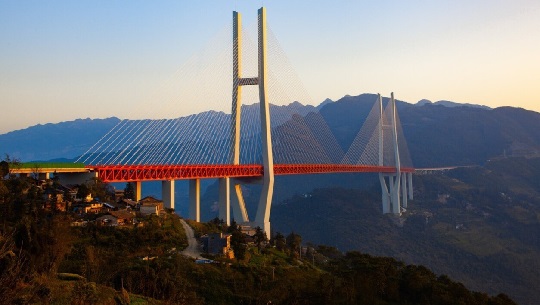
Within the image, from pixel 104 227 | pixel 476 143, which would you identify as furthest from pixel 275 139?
pixel 104 227

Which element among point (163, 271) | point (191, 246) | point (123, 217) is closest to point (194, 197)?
point (191, 246)

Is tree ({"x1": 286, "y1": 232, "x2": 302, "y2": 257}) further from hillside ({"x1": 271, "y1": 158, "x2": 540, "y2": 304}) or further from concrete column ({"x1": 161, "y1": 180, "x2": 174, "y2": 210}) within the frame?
hillside ({"x1": 271, "y1": 158, "x2": 540, "y2": 304})

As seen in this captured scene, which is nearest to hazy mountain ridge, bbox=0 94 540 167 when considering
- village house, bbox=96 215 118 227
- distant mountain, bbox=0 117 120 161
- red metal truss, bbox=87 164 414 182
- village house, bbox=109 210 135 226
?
red metal truss, bbox=87 164 414 182

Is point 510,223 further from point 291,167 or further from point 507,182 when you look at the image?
point 291,167

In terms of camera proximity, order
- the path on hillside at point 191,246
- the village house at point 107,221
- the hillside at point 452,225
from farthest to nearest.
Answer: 1. the hillside at point 452,225
2. the path on hillside at point 191,246
3. the village house at point 107,221

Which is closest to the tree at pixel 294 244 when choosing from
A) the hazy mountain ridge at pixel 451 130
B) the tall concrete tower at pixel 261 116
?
the tall concrete tower at pixel 261 116

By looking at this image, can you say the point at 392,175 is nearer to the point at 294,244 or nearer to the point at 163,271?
the point at 294,244

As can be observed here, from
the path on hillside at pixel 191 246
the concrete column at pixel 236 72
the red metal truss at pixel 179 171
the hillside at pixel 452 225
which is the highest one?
the concrete column at pixel 236 72

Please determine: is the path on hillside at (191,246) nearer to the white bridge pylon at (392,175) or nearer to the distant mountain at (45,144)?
the white bridge pylon at (392,175)
